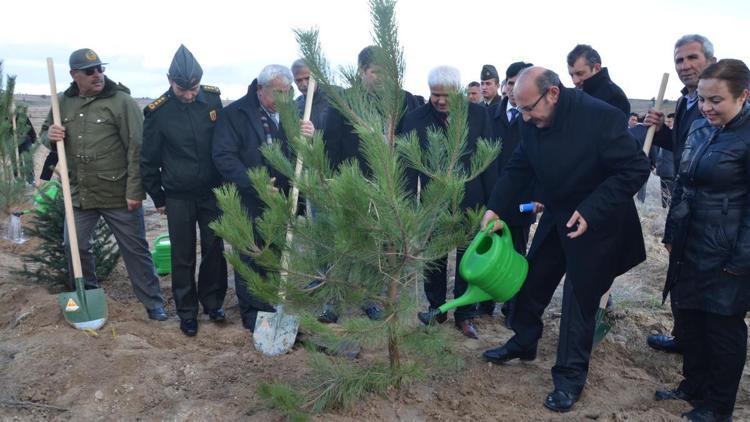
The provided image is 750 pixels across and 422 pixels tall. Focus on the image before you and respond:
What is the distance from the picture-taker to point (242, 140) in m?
4.09

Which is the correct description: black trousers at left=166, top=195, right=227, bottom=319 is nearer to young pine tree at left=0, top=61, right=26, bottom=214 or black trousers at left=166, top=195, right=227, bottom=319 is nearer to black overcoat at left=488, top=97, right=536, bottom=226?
black overcoat at left=488, top=97, right=536, bottom=226

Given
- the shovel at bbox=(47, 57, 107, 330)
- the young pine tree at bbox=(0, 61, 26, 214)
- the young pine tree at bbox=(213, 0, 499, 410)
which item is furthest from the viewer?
the young pine tree at bbox=(0, 61, 26, 214)

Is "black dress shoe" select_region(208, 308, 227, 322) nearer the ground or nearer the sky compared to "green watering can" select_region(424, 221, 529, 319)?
nearer the ground

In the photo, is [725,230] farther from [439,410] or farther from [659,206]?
[659,206]

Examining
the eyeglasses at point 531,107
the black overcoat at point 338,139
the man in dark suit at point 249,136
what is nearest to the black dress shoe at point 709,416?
the eyeglasses at point 531,107

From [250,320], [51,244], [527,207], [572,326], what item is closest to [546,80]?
[527,207]

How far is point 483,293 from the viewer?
2.98 m

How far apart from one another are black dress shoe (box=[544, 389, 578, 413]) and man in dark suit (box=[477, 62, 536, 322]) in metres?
1.07

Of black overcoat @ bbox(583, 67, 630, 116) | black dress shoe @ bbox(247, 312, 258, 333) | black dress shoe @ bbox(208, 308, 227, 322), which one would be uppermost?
black overcoat @ bbox(583, 67, 630, 116)

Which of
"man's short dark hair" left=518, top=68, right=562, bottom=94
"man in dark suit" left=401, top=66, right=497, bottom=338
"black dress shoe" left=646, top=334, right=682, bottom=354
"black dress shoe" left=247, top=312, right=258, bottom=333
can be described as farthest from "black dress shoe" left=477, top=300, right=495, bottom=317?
"man's short dark hair" left=518, top=68, right=562, bottom=94

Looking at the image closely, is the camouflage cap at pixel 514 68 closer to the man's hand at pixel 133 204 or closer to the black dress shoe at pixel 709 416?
the black dress shoe at pixel 709 416

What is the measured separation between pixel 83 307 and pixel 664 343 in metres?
A: 3.85

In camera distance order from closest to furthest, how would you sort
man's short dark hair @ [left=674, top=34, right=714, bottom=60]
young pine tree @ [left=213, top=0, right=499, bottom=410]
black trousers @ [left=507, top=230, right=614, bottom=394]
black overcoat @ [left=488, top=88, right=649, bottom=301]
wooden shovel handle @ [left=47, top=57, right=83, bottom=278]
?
1. young pine tree @ [left=213, top=0, right=499, bottom=410]
2. black overcoat @ [left=488, top=88, right=649, bottom=301]
3. black trousers @ [left=507, top=230, right=614, bottom=394]
4. man's short dark hair @ [left=674, top=34, right=714, bottom=60]
5. wooden shovel handle @ [left=47, top=57, right=83, bottom=278]

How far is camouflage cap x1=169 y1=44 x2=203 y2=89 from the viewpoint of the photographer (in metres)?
3.92
